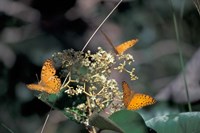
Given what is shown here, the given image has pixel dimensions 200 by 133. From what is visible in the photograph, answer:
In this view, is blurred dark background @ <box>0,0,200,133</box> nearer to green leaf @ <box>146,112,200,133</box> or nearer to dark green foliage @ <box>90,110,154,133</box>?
green leaf @ <box>146,112,200,133</box>

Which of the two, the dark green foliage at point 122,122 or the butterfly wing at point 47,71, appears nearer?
the dark green foliage at point 122,122

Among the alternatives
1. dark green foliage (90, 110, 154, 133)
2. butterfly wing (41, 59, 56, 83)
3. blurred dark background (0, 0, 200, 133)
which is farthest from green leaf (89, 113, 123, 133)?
blurred dark background (0, 0, 200, 133)

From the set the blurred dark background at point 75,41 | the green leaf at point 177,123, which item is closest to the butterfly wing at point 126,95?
the green leaf at point 177,123

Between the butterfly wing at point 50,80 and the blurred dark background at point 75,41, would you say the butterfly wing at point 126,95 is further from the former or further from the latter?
the blurred dark background at point 75,41

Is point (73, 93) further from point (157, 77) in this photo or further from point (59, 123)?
point (157, 77)

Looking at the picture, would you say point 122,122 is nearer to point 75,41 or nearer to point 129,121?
point 129,121

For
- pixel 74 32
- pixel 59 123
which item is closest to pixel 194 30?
pixel 74 32

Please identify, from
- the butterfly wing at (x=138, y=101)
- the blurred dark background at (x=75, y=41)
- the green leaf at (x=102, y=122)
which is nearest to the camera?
the green leaf at (x=102, y=122)

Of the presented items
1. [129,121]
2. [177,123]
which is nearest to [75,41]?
[177,123]
